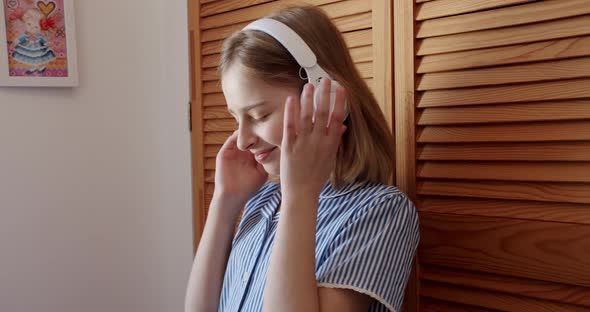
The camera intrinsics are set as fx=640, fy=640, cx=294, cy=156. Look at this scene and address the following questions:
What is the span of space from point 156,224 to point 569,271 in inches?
44.3

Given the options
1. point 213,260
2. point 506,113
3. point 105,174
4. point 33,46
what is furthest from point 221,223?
point 33,46

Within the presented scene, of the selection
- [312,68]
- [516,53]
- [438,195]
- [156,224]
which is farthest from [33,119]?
[516,53]

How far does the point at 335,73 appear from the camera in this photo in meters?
0.98

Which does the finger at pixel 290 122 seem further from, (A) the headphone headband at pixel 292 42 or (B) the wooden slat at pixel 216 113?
(B) the wooden slat at pixel 216 113

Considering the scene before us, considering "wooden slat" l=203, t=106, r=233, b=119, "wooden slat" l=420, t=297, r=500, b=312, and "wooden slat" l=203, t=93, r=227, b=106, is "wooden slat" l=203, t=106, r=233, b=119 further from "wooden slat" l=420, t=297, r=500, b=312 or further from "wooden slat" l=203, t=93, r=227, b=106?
"wooden slat" l=420, t=297, r=500, b=312

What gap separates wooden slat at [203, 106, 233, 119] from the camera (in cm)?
145

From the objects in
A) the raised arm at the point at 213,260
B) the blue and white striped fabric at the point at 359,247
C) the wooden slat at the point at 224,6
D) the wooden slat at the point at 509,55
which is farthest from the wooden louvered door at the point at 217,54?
the raised arm at the point at 213,260

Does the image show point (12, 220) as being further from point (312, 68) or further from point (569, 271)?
point (569, 271)

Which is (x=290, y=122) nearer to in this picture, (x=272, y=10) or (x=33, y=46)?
(x=272, y=10)

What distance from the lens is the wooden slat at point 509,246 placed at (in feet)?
2.96

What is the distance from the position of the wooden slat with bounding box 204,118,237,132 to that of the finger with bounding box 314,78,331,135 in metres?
0.58

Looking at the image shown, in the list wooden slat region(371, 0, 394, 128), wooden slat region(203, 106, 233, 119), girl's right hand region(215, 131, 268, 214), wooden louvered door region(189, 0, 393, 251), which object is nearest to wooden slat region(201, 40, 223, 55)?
wooden louvered door region(189, 0, 393, 251)

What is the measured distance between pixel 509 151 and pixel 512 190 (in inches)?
2.3

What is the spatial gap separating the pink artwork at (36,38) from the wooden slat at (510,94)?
0.98 metres
